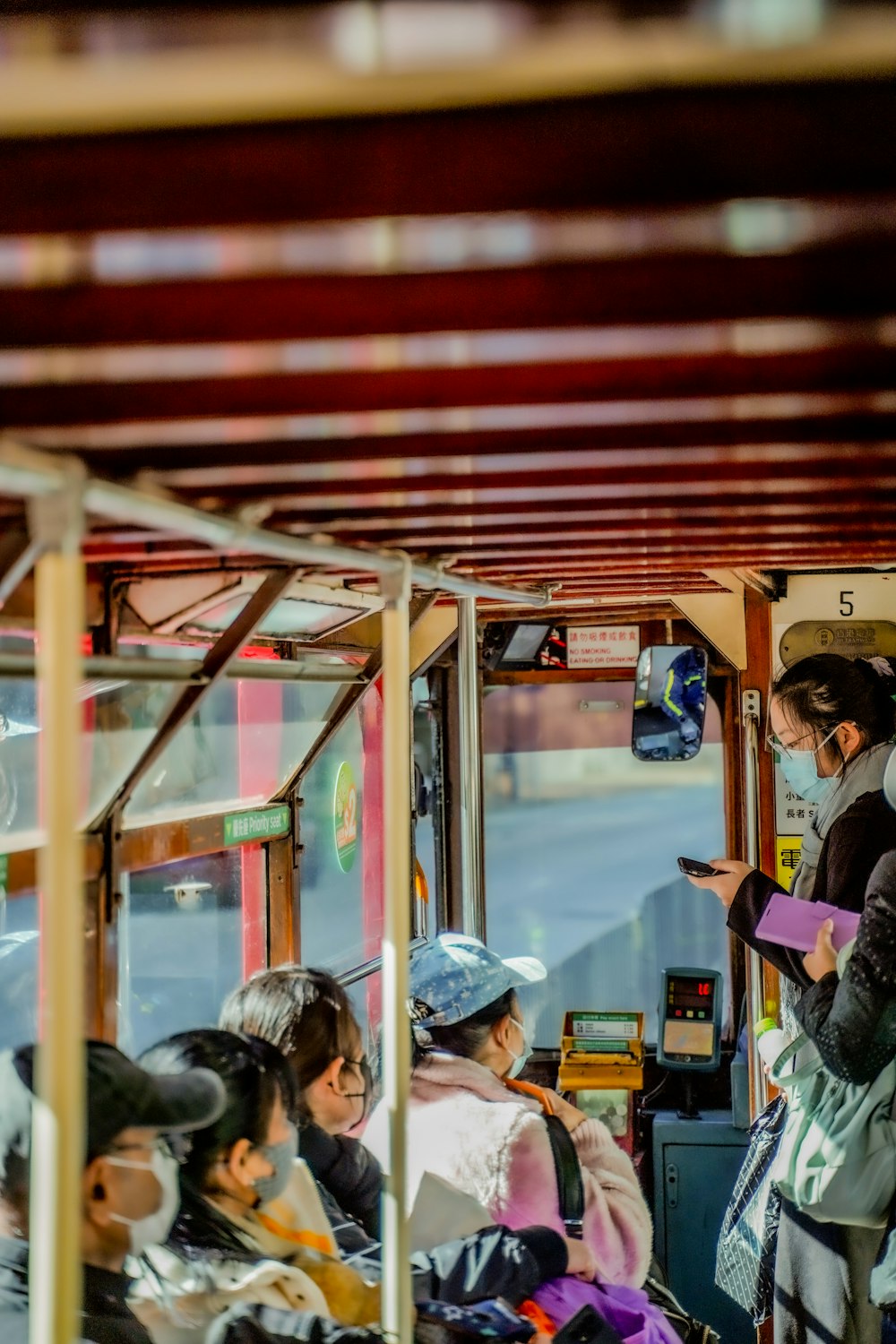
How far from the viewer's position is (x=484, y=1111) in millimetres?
3234

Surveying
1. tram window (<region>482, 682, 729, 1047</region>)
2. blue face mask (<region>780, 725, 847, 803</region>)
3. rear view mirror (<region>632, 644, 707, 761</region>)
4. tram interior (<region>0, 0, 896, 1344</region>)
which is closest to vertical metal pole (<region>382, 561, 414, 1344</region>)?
tram interior (<region>0, 0, 896, 1344</region>)

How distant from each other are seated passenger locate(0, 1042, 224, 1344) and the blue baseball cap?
1.26m

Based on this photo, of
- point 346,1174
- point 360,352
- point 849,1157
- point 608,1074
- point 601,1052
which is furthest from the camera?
point 601,1052

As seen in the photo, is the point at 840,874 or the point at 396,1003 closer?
the point at 396,1003

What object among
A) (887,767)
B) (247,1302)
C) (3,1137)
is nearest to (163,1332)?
(247,1302)

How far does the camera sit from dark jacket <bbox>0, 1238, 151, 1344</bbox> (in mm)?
2172

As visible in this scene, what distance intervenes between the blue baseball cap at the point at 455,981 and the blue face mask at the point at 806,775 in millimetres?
1176

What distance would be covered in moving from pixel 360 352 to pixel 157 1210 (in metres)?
1.75

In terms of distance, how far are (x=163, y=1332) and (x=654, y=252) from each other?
218cm

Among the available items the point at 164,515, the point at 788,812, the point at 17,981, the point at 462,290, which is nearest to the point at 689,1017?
the point at 788,812

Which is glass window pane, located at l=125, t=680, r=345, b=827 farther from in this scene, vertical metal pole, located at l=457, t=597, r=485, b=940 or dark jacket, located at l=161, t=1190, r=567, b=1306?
dark jacket, located at l=161, t=1190, r=567, b=1306

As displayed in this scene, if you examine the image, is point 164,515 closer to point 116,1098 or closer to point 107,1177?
point 116,1098

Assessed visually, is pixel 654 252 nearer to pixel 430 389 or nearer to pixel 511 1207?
pixel 430 389

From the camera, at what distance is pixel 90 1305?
222cm
